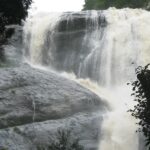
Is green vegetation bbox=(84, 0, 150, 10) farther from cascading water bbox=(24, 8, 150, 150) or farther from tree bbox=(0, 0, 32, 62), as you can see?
tree bbox=(0, 0, 32, 62)

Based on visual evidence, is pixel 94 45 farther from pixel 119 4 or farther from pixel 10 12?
pixel 119 4

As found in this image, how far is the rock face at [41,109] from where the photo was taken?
24531 millimetres

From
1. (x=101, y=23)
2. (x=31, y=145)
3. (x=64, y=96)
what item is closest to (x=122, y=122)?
(x=64, y=96)

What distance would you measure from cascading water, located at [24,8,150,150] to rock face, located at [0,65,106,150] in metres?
5.56

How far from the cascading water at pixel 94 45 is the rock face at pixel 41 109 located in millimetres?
5559

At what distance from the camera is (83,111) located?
89.9ft

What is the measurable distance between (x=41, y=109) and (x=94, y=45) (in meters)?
→ 14.1

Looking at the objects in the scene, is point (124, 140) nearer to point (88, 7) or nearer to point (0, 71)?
point (0, 71)

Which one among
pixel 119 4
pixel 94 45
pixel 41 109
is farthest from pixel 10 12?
pixel 119 4

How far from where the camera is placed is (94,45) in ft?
130

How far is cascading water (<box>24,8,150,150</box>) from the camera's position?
37.1 meters

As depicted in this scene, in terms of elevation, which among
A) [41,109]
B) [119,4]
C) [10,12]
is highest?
[10,12]

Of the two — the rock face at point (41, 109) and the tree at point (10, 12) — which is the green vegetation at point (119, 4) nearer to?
the rock face at point (41, 109)

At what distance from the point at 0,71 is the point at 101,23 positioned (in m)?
14.2
